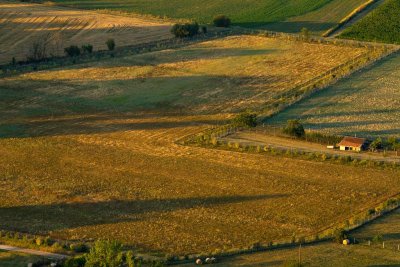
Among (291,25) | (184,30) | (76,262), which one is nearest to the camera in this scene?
(76,262)

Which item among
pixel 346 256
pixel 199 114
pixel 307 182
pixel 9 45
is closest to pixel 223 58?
pixel 199 114

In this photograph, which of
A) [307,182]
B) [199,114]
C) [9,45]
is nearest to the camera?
[307,182]

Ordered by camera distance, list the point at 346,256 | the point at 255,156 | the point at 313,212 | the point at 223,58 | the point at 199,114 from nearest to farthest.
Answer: the point at 346,256 < the point at 313,212 < the point at 255,156 < the point at 199,114 < the point at 223,58

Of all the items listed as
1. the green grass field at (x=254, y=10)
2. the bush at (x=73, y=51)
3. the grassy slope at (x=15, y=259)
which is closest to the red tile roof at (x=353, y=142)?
the grassy slope at (x=15, y=259)

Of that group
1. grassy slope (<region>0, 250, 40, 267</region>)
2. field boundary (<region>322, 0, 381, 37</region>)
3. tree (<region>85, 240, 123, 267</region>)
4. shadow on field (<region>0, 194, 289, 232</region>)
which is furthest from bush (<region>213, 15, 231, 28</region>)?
tree (<region>85, 240, 123, 267</region>)

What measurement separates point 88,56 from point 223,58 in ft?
45.5

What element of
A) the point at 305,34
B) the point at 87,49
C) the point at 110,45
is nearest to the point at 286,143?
the point at 305,34

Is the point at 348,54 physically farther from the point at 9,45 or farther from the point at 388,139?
the point at 9,45

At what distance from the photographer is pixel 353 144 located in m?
66.1

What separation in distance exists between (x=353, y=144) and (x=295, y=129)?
→ 182 inches

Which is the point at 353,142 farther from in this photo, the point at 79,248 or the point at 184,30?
the point at 184,30

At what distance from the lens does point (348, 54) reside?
94.0 m

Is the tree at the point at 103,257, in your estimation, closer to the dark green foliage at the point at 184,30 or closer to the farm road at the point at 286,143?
the farm road at the point at 286,143

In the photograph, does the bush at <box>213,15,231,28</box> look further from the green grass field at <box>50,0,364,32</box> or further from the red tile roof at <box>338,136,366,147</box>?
the red tile roof at <box>338,136,366,147</box>
